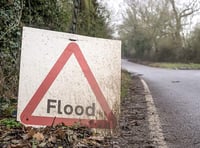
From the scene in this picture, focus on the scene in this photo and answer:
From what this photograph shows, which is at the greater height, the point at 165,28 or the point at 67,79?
A: the point at 165,28

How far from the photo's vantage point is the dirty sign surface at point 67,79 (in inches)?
106

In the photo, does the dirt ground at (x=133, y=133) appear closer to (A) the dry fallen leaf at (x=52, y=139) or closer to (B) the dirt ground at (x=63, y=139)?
(B) the dirt ground at (x=63, y=139)

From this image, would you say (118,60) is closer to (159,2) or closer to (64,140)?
(64,140)

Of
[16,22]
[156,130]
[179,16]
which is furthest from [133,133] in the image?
[179,16]

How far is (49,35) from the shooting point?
2.74 m

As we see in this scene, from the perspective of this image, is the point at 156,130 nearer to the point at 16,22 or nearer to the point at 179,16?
the point at 16,22

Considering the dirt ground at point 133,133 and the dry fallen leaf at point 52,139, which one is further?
the dirt ground at point 133,133

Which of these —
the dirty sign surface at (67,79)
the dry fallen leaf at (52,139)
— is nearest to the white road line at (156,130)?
the dirty sign surface at (67,79)

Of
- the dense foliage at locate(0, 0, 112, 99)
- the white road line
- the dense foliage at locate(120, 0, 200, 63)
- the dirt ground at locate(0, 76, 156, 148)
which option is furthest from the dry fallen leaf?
the dense foliage at locate(120, 0, 200, 63)

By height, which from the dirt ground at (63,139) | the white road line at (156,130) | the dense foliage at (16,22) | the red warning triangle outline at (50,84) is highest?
the dense foliage at (16,22)

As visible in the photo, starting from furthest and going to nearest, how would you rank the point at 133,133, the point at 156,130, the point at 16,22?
1. the point at 16,22
2. the point at 156,130
3. the point at 133,133

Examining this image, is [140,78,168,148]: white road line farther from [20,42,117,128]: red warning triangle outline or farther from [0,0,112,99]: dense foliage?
[0,0,112,99]: dense foliage

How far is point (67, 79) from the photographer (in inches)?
109

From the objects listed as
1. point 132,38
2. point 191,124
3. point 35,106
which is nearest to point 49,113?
point 35,106
